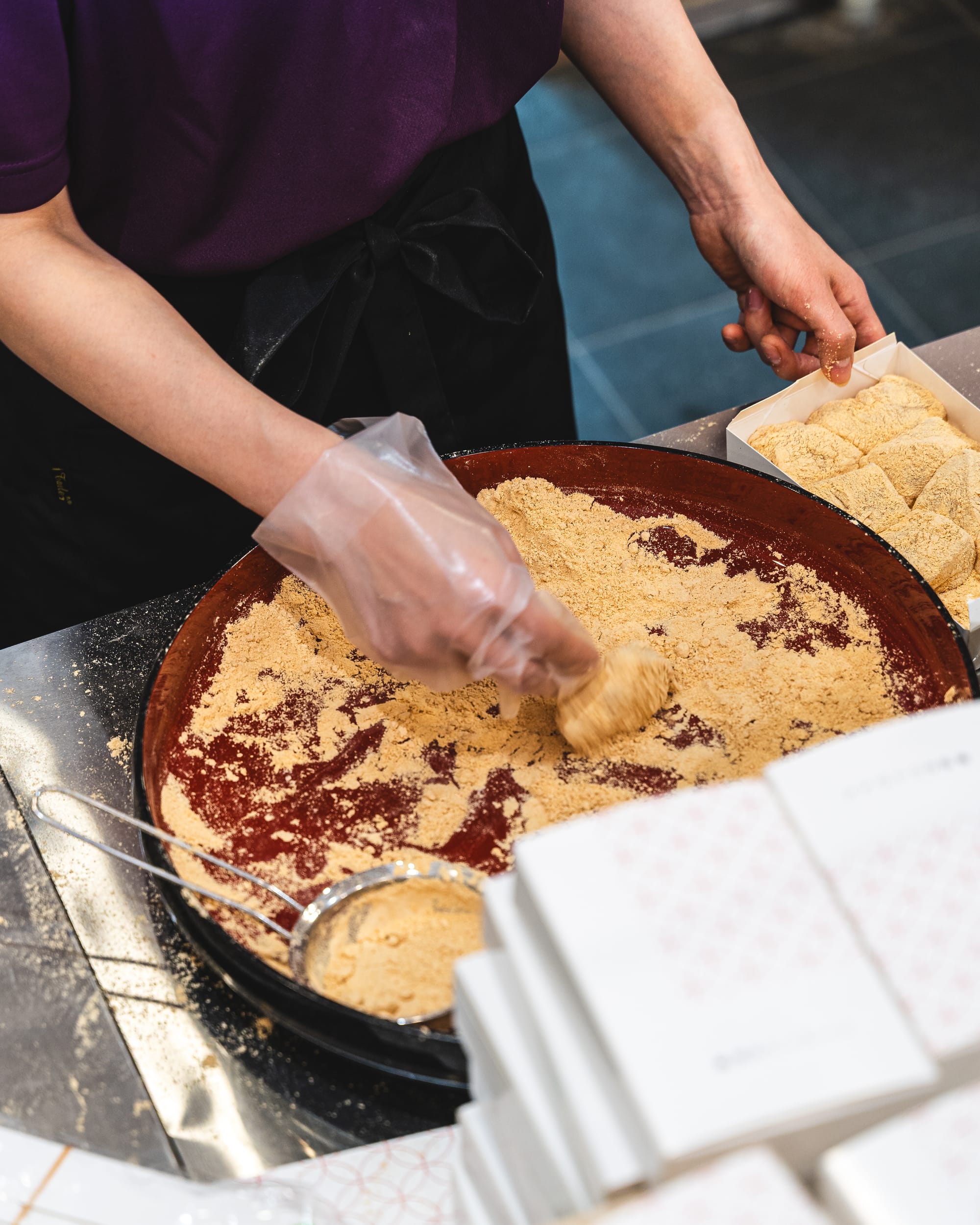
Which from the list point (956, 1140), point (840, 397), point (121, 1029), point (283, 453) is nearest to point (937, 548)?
point (840, 397)

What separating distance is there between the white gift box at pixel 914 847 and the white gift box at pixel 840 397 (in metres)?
0.64

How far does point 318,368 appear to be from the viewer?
1.22 meters

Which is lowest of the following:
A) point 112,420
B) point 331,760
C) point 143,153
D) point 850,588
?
point 850,588

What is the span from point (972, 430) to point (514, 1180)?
93 cm

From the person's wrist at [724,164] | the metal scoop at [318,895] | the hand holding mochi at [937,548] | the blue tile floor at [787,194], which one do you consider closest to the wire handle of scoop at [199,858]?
the metal scoop at [318,895]

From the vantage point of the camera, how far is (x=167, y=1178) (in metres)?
0.74

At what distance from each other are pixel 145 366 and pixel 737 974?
684 mm

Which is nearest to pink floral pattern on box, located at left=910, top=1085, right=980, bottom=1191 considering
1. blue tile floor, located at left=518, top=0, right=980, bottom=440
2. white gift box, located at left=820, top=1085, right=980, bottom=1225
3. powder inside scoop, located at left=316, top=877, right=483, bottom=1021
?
white gift box, located at left=820, top=1085, right=980, bottom=1225

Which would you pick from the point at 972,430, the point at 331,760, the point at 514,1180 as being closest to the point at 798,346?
the point at 972,430

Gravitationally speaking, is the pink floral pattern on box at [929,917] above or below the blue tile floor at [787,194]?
above

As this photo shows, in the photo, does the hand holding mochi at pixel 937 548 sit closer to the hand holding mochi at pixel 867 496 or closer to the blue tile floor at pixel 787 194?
the hand holding mochi at pixel 867 496

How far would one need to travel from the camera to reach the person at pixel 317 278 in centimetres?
88

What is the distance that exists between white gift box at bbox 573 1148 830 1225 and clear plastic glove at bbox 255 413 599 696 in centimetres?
47

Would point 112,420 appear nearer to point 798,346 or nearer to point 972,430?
point 972,430
